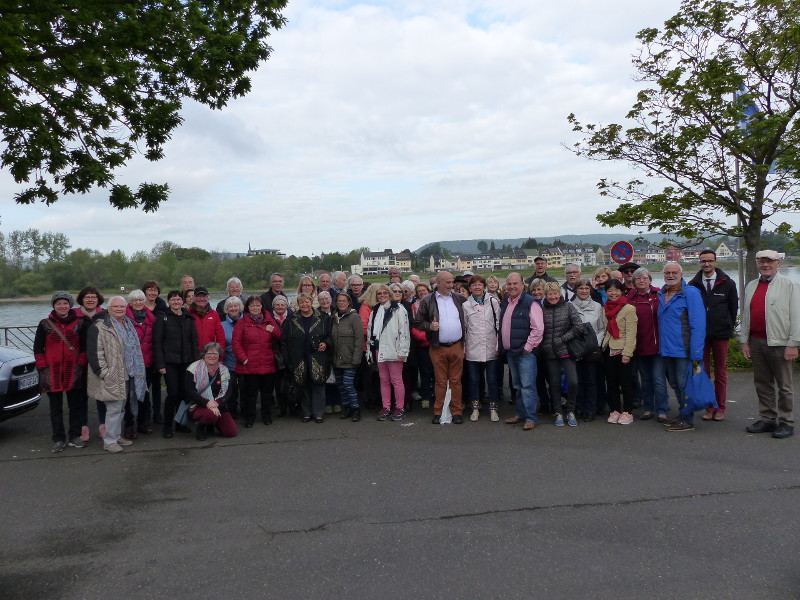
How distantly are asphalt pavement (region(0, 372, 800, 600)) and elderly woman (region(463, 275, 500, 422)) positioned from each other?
2.80ft

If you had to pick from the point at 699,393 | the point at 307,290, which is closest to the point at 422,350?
the point at 307,290

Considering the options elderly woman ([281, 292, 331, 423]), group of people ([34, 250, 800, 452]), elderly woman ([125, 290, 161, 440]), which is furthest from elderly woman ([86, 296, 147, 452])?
elderly woman ([281, 292, 331, 423])

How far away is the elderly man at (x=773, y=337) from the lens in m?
5.45

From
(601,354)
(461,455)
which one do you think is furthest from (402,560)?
(601,354)

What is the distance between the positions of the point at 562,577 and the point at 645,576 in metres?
0.50

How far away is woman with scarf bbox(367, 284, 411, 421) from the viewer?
22.6ft

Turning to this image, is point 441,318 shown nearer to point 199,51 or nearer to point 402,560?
point 402,560

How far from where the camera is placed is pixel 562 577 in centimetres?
304

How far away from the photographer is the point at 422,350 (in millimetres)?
7418

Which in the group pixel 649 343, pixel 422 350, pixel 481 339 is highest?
pixel 481 339

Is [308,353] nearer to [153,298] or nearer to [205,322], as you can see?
[205,322]

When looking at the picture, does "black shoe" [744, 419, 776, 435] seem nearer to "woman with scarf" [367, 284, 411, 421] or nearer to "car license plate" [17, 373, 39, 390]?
"woman with scarf" [367, 284, 411, 421]

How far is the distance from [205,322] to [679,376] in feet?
19.7

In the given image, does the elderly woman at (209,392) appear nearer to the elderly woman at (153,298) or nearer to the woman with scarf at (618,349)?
the elderly woman at (153,298)
